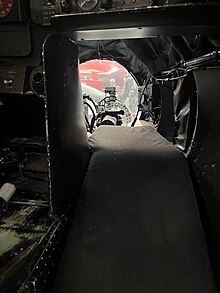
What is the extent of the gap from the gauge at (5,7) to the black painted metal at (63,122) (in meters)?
0.55

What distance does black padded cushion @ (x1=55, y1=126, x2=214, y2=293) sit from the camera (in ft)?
3.05

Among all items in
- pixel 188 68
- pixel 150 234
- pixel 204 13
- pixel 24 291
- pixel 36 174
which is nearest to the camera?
pixel 24 291

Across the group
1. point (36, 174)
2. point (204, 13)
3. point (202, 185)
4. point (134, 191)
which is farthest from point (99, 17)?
point (36, 174)

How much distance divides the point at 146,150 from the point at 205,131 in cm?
36

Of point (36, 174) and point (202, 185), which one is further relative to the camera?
point (36, 174)

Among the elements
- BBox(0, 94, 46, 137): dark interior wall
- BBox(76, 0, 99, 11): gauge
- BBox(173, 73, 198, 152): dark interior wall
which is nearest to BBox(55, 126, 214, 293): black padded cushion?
BBox(173, 73, 198, 152): dark interior wall

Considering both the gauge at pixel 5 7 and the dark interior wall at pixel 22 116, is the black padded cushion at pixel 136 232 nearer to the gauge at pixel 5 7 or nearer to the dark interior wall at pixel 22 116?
the dark interior wall at pixel 22 116

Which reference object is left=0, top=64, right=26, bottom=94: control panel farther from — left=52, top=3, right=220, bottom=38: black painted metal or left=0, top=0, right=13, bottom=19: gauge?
left=52, top=3, right=220, bottom=38: black painted metal

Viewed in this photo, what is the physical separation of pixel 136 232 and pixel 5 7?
4.62 ft

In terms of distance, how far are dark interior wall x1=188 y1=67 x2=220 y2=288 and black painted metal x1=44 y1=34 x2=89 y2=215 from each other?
1.83 feet

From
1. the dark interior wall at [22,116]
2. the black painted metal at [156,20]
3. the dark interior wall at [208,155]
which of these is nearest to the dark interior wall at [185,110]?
the dark interior wall at [208,155]

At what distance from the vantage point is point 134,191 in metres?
1.26

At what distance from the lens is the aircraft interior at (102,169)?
0.93m

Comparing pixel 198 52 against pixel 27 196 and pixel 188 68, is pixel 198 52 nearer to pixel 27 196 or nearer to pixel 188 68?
pixel 188 68
